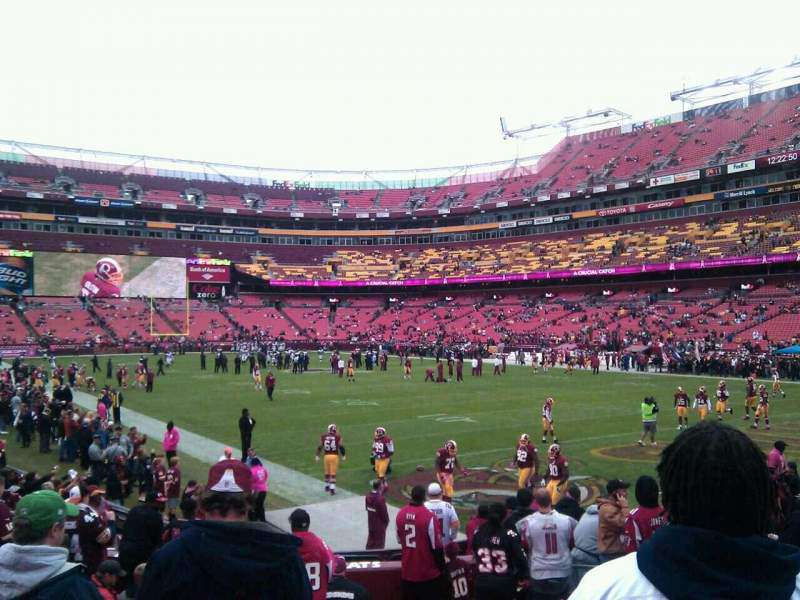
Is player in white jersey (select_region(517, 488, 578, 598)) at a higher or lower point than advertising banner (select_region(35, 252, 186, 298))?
lower

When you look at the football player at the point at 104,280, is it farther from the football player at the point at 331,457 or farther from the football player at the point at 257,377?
the football player at the point at 331,457

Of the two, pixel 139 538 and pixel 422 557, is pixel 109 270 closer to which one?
pixel 139 538

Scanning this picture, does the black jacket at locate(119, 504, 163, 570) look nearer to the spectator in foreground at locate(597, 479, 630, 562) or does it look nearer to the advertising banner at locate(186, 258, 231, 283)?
the spectator in foreground at locate(597, 479, 630, 562)

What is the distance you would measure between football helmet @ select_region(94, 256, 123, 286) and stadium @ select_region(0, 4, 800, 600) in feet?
0.70

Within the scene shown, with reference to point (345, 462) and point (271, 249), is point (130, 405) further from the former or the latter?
point (271, 249)

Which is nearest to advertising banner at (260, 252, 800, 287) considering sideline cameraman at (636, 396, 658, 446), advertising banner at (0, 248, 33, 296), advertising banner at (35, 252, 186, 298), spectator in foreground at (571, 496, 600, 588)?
advertising banner at (35, 252, 186, 298)

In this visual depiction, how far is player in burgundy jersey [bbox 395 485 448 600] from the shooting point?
251 inches

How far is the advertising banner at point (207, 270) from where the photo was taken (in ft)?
228

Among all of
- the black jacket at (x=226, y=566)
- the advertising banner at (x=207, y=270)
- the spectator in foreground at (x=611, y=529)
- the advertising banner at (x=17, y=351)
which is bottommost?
the spectator in foreground at (x=611, y=529)

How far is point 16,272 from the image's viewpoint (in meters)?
60.5

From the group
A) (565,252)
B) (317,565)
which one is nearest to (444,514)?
(317,565)

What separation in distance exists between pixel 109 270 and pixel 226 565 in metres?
69.3

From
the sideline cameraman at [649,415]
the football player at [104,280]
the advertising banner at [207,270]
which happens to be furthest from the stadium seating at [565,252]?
the sideline cameraman at [649,415]

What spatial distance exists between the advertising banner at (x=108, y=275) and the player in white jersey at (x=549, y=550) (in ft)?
217
